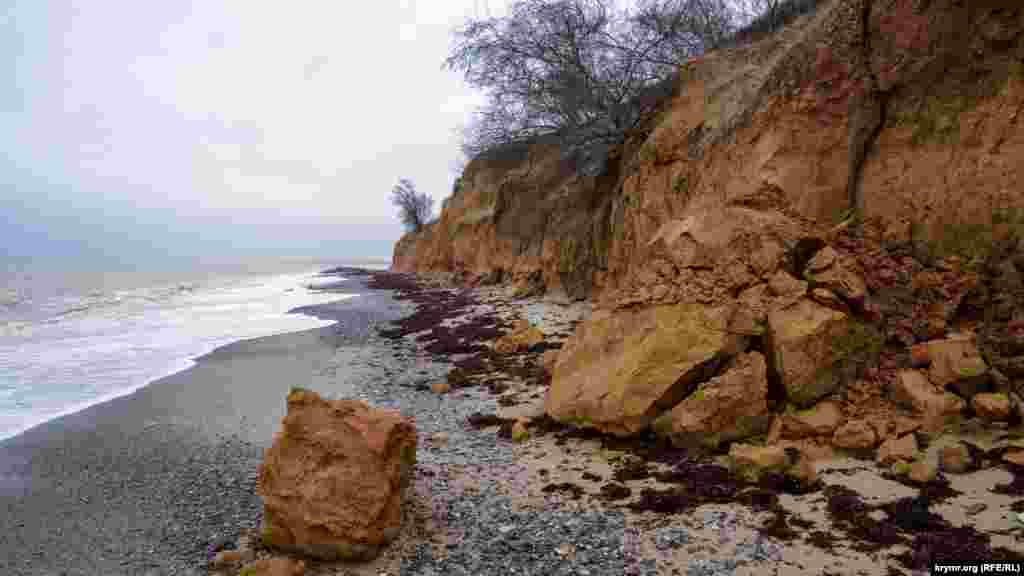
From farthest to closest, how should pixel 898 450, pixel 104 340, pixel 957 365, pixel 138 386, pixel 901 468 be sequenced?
pixel 104 340 → pixel 138 386 → pixel 957 365 → pixel 898 450 → pixel 901 468

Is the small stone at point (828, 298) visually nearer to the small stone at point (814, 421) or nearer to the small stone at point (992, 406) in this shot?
the small stone at point (814, 421)

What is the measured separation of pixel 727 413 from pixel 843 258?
235 centimetres

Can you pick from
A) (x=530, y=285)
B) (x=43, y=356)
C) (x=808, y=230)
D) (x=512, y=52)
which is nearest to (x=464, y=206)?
(x=530, y=285)

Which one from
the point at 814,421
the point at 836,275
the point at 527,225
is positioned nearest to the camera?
the point at 814,421

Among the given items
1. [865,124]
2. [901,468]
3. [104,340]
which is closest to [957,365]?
[901,468]

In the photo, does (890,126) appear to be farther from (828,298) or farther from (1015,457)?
(1015,457)

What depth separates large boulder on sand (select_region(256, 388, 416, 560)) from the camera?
13.6 ft

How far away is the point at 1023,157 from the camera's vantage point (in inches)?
224

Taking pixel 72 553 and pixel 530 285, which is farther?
pixel 530 285

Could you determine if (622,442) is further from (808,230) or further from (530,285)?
(530,285)

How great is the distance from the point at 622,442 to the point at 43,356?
1424 cm

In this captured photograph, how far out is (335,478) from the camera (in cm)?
430

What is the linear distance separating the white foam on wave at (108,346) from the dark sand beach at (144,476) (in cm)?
91

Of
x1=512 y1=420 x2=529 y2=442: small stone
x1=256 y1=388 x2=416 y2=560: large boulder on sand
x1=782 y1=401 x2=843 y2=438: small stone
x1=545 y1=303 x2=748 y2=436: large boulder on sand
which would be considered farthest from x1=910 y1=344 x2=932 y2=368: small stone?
x1=256 y1=388 x2=416 y2=560: large boulder on sand
